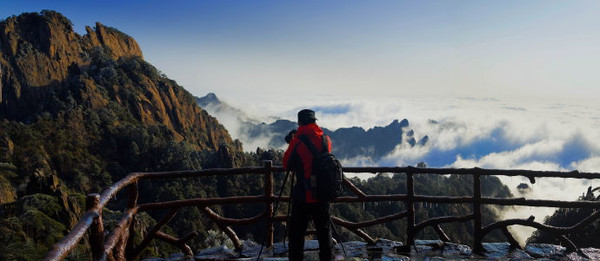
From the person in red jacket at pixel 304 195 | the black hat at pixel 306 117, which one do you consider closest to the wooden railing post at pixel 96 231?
the person in red jacket at pixel 304 195

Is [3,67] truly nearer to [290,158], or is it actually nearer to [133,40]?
[133,40]

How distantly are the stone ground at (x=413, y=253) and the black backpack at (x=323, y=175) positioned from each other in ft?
4.98

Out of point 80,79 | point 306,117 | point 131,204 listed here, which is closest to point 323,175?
point 306,117

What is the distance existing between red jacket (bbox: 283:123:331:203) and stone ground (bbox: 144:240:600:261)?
1450 mm

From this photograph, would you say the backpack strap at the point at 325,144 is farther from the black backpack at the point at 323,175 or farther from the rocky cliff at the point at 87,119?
the rocky cliff at the point at 87,119

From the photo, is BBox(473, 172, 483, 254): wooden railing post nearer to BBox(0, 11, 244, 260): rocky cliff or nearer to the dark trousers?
the dark trousers

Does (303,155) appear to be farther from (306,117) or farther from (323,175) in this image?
(306,117)

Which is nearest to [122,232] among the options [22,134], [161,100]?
[22,134]

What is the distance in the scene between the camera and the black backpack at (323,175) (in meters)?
4.22

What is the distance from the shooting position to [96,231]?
3178 mm

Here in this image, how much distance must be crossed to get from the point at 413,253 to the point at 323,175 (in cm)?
234

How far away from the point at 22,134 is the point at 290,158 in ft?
195

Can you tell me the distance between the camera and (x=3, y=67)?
8012cm

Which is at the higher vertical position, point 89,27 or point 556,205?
point 89,27
